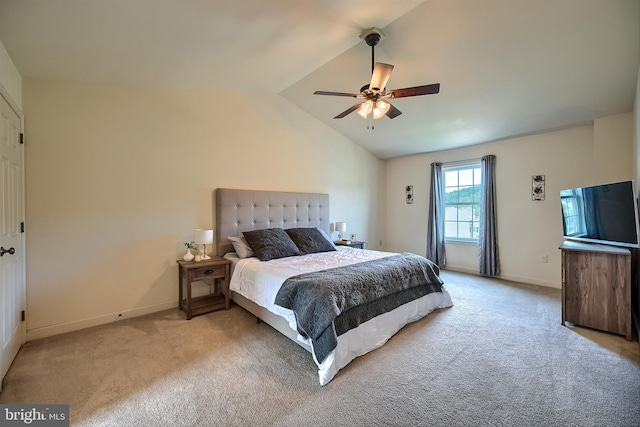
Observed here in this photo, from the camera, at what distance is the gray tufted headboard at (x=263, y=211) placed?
368 centimetres

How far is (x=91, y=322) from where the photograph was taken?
287cm

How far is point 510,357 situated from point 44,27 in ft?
14.5

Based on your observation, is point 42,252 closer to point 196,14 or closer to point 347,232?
point 196,14

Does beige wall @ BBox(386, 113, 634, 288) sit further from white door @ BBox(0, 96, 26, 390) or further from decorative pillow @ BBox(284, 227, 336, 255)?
white door @ BBox(0, 96, 26, 390)

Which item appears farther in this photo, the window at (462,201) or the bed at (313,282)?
the window at (462,201)

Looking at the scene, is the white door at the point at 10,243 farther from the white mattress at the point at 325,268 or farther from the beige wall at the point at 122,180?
the white mattress at the point at 325,268

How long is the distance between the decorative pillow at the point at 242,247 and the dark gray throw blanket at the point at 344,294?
1.19m

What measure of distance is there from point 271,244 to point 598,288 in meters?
3.49

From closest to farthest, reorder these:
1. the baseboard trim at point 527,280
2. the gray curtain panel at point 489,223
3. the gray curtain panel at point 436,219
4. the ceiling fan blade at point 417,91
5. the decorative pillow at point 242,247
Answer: the ceiling fan blade at point 417,91 < the decorative pillow at point 242,247 < the baseboard trim at point 527,280 < the gray curtain panel at point 489,223 < the gray curtain panel at point 436,219

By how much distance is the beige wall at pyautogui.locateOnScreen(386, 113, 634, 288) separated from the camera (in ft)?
11.7

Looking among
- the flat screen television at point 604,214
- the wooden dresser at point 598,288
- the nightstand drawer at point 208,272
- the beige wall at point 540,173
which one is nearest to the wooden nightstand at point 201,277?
the nightstand drawer at point 208,272

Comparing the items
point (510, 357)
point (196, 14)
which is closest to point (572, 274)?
point (510, 357)

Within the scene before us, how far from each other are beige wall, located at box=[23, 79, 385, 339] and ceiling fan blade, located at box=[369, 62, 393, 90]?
2147mm

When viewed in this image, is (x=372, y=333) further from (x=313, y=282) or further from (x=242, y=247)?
(x=242, y=247)
